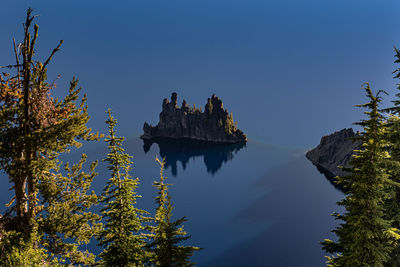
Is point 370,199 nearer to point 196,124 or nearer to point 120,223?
point 120,223

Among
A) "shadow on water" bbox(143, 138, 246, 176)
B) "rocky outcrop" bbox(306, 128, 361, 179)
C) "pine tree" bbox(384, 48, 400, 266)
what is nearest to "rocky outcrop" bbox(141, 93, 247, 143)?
"shadow on water" bbox(143, 138, 246, 176)

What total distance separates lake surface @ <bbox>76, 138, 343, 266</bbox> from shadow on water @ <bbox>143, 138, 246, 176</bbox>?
0.44 metres

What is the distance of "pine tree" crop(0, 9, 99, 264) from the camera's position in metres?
15.2

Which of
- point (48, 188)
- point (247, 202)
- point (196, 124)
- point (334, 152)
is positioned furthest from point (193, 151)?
point (48, 188)

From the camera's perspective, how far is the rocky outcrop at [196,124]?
149625mm

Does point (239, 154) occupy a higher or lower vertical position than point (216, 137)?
lower

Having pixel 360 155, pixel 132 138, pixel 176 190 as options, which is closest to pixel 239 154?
pixel 176 190

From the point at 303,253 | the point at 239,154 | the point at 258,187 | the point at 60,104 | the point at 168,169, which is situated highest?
the point at 239,154

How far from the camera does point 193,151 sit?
129m

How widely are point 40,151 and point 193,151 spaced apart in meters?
113

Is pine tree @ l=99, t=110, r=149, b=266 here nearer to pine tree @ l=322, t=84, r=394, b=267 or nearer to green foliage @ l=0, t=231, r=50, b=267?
green foliage @ l=0, t=231, r=50, b=267

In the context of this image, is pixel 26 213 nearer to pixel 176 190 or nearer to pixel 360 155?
pixel 360 155

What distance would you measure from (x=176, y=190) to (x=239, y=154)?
169 ft

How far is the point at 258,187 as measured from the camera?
266ft
